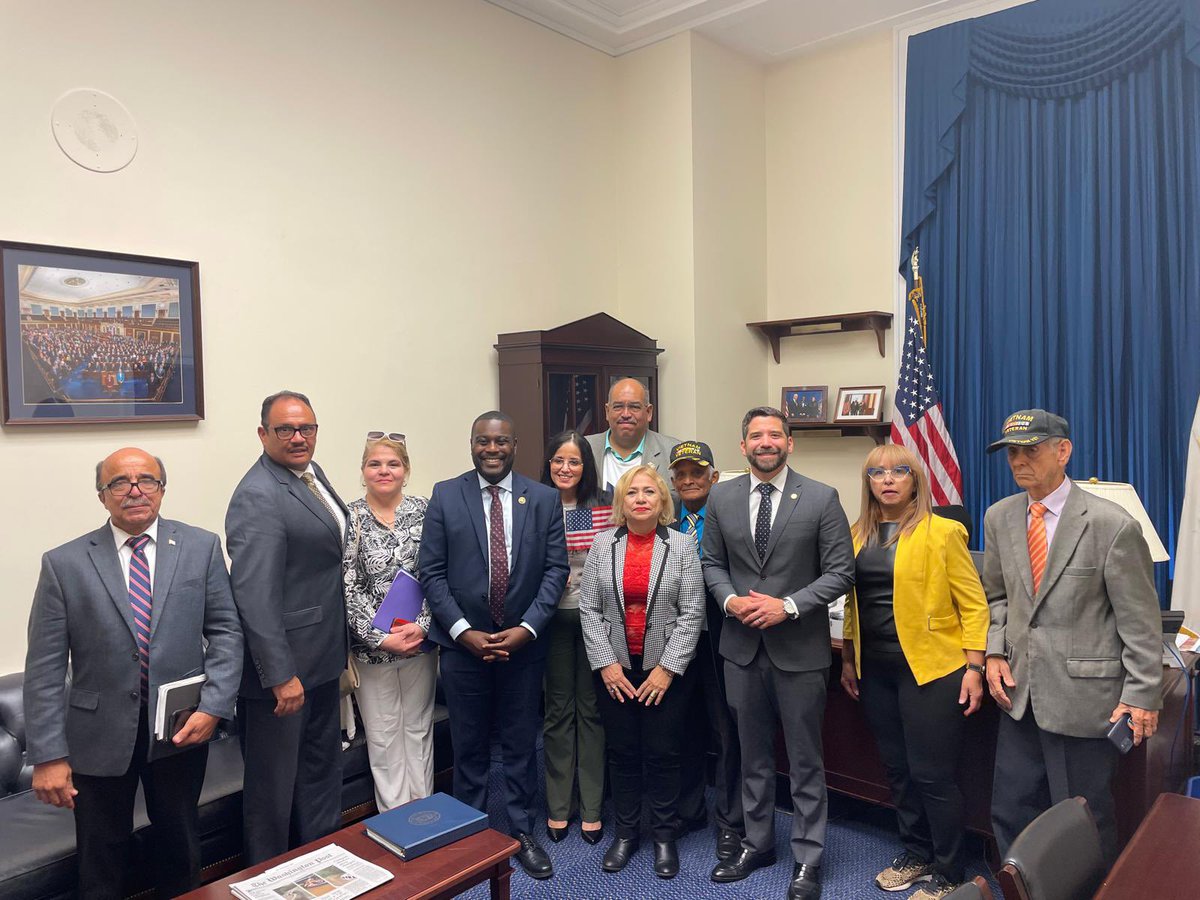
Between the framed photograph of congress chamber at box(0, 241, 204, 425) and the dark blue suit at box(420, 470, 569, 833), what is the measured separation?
124cm

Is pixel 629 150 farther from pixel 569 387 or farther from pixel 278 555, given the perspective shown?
pixel 278 555

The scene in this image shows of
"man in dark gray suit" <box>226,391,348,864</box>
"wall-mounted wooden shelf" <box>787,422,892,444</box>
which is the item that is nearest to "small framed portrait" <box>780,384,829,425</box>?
"wall-mounted wooden shelf" <box>787,422,892,444</box>

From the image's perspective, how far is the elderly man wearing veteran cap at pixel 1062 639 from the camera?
240cm

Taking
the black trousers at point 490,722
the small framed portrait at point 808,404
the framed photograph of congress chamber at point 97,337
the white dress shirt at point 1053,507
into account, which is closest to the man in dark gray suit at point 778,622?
the white dress shirt at point 1053,507

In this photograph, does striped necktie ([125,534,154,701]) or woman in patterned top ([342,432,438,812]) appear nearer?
striped necktie ([125,534,154,701])

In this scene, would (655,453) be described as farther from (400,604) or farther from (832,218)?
(832,218)

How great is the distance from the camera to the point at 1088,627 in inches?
96.4

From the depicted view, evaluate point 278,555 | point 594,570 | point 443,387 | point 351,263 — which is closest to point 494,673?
point 594,570

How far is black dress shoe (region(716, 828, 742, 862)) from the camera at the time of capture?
3076 mm

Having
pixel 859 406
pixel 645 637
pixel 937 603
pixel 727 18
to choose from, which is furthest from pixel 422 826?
pixel 727 18

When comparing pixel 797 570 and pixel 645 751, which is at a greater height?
pixel 797 570

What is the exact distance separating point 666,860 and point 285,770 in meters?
1.32

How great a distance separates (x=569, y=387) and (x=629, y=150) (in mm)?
1734

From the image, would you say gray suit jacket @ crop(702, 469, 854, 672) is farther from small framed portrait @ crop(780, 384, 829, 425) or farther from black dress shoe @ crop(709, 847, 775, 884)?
small framed portrait @ crop(780, 384, 829, 425)
